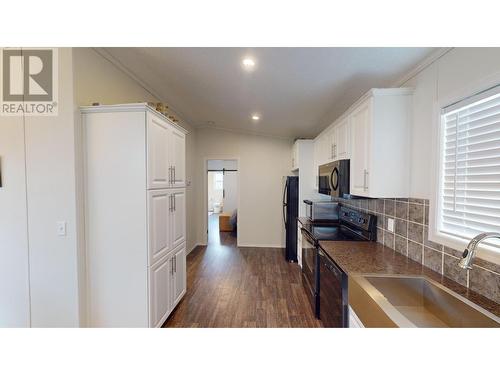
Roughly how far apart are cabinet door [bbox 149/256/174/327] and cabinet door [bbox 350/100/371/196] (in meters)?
2.00

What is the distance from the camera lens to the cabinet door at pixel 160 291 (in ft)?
6.45

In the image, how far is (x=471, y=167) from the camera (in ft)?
4.12

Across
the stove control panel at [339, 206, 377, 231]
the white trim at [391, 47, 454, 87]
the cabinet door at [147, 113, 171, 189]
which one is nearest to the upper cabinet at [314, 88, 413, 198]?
the white trim at [391, 47, 454, 87]

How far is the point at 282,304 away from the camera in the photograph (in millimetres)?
2707

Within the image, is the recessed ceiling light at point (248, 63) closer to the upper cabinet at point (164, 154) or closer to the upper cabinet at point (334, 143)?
the upper cabinet at point (164, 154)

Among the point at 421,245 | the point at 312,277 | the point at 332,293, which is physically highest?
the point at 421,245

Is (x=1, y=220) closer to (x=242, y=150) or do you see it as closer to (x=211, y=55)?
(x=211, y=55)

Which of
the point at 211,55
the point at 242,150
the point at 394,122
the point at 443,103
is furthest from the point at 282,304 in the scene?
the point at 242,150

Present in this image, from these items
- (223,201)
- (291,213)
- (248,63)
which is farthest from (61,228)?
(223,201)

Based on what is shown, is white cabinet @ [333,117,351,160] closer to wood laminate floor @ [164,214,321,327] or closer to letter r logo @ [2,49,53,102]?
wood laminate floor @ [164,214,321,327]

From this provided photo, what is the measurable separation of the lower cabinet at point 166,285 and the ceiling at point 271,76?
197 cm

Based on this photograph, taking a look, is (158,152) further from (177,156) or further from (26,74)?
(26,74)

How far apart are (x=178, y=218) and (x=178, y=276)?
2.25ft
